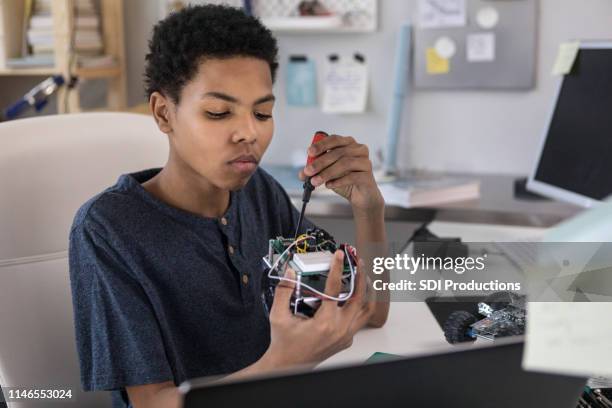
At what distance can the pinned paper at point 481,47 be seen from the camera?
248 cm

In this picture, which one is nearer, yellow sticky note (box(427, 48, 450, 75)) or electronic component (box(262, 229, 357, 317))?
electronic component (box(262, 229, 357, 317))

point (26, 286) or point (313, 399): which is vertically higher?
point (313, 399)

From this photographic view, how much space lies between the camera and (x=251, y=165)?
107cm

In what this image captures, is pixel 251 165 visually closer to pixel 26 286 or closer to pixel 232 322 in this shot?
pixel 232 322

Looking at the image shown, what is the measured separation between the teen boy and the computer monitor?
881 mm

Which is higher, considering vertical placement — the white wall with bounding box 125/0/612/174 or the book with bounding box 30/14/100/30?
the book with bounding box 30/14/100/30

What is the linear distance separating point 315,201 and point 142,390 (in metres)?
1.29

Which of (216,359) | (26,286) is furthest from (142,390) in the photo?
(26,286)

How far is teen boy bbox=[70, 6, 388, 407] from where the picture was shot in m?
0.98

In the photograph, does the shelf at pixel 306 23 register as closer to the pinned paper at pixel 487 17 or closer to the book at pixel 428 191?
the pinned paper at pixel 487 17

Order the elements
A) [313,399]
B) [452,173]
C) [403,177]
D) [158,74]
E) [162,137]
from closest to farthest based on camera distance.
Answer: [313,399], [158,74], [162,137], [403,177], [452,173]

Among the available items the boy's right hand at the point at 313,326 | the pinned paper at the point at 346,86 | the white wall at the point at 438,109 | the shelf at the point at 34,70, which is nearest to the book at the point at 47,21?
the shelf at the point at 34,70

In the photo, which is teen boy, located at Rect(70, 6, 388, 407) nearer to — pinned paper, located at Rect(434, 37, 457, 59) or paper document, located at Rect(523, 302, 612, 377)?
paper document, located at Rect(523, 302, 612, 377)

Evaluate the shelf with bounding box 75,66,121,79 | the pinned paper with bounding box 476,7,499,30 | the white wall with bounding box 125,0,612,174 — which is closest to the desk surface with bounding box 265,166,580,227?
the white wall with bounding box 125,0,612,174
